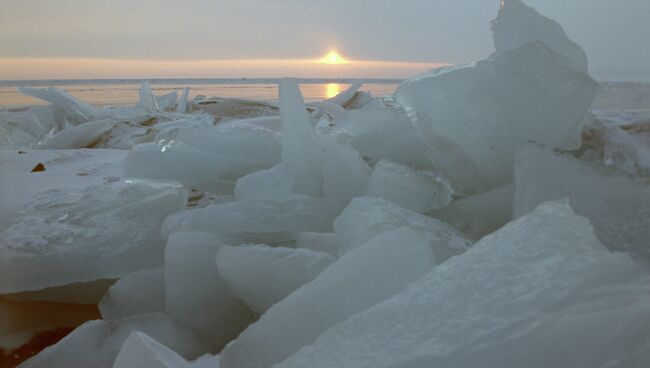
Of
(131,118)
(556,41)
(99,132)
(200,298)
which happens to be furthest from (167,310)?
(131,118)

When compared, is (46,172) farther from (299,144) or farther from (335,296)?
(335,296)

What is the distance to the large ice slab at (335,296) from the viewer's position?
2.46ft

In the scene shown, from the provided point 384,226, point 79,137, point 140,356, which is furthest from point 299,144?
point 79,137

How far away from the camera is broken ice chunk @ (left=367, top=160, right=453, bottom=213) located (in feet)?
4.14

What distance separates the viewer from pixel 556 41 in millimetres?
1329

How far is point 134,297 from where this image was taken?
3.73 ft

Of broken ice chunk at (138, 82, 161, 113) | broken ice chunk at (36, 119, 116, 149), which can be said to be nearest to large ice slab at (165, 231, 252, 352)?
broken ice chunk at (36, 119, 116, 149)

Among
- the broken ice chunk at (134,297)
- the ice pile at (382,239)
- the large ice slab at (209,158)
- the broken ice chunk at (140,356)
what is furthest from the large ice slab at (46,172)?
the broken ice chunk at (140,356)

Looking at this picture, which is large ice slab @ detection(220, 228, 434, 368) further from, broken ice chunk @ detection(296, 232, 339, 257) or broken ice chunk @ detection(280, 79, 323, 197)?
broken ice chunk @ detection(280, 79, 323, 197)

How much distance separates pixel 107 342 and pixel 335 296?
498 millimetres

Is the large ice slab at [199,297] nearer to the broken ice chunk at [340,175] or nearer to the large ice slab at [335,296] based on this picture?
the large ice slab at [335,296]

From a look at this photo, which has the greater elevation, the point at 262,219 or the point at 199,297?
the point at 262,219

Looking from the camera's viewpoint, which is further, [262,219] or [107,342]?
[262,219]

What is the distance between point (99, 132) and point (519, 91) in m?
3.35
